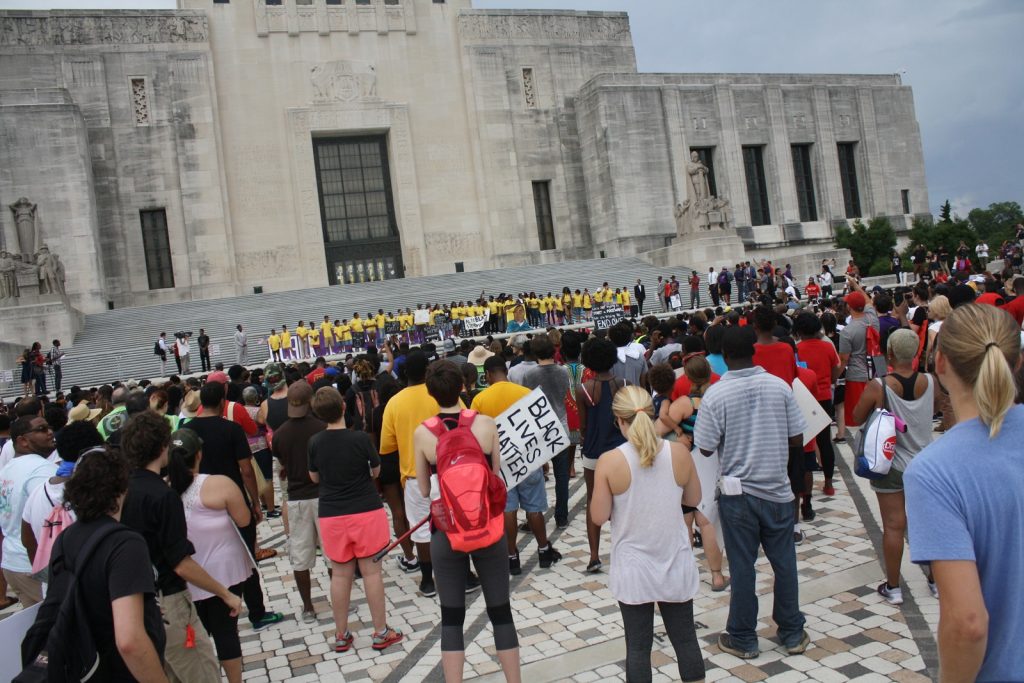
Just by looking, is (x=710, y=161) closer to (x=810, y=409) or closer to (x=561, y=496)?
(x=561, y=496)

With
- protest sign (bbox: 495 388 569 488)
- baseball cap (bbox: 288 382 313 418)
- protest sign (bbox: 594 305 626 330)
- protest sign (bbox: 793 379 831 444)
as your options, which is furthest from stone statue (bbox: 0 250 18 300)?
protest sign (bbox: 793 379 831 444)

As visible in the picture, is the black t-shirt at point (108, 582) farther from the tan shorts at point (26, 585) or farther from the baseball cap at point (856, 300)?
the baseball cap at point (856, 300)

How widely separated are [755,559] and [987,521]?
9.39 ft

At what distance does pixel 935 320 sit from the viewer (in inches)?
358

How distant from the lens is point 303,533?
6531mm

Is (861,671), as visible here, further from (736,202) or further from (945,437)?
(736,202)

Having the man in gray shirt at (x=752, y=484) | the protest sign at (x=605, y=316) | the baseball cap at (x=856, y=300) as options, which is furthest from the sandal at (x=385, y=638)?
the protest sign at (x=605, y=316)

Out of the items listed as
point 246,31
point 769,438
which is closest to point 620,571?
point 769,438

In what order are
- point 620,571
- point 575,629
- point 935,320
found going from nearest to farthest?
point 620,571 → point 575,629 → point 935,320

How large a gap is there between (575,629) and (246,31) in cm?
3601

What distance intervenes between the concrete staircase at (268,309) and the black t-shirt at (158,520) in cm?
2124

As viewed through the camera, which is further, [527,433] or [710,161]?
[710,161]

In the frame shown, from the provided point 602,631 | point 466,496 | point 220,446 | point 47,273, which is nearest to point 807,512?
point 602,631

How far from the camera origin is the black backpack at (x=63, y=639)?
2.99 m
